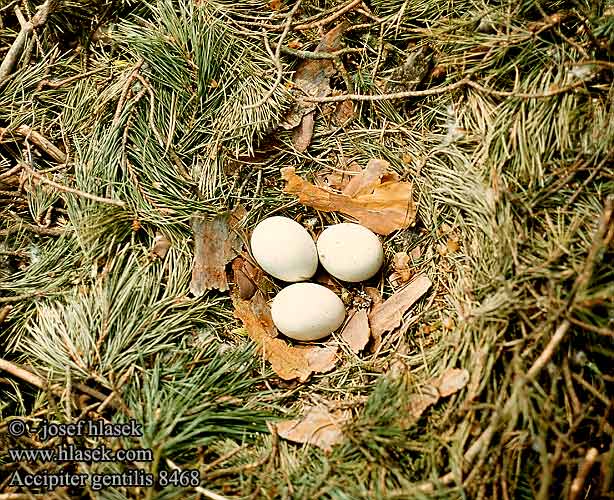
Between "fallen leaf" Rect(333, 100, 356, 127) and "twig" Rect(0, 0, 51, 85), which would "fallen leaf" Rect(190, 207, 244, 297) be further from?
"twig" Rect(0, 0, 51, 85)

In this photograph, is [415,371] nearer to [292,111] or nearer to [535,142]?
Answer: [535,142]

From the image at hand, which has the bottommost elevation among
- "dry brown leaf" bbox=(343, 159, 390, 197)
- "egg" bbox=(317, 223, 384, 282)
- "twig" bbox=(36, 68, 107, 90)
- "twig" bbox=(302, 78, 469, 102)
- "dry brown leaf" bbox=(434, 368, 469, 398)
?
"dry brown leaf" bbox=(434, 368, 469, 398)

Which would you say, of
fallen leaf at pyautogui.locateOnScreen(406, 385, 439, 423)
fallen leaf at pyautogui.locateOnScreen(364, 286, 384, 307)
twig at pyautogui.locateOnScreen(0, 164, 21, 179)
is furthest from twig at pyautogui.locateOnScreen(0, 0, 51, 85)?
fallen leaf at pyautogui.locateOnScreen(406, 385, 439, 423)

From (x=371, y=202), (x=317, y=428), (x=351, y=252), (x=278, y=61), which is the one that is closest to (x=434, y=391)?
(x=317, y=428)

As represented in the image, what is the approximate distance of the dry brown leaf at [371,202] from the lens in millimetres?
1712

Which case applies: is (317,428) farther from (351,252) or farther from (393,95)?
(393,95)

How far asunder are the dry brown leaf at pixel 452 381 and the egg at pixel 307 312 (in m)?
0.32

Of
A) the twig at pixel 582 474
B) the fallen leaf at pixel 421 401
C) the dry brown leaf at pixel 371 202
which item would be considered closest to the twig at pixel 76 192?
the dry brown leaf at pixel 371 202

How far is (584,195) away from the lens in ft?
4.91

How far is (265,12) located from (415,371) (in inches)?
40.9

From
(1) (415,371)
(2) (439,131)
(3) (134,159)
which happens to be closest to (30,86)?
(3) (134,159)

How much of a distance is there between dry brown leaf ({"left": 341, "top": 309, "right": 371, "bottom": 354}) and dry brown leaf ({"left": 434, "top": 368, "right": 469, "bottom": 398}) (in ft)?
0.81

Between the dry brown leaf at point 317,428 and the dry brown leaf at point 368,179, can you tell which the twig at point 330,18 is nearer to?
the dry brown leaf at point 368,179

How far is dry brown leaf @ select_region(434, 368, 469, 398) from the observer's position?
1.42m
